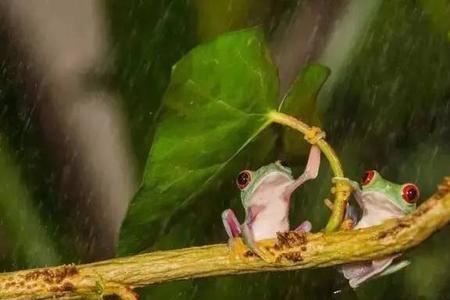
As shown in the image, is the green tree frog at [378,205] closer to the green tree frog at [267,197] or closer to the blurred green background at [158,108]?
the green tree frog at [267,197]

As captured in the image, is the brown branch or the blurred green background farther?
the blurred green background

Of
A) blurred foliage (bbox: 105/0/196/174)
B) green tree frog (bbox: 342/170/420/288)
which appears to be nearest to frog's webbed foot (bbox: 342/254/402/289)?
green tree frog (bbox: 342/170/420/288)

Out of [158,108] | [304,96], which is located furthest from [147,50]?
[304,96]

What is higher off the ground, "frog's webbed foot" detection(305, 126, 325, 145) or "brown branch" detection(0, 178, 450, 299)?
"frog's webbed foot" detection(305, 126, 325, 145)

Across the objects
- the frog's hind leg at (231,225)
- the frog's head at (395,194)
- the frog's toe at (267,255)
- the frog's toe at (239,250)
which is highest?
the frog's hind leg at (231,225)

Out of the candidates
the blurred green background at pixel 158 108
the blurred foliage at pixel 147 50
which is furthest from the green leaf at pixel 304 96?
the blurred foliage at pixel 147 50

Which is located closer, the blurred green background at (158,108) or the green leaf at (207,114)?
the green leaf at (207,114)

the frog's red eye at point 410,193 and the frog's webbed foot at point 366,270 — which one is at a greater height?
the frog's red eye at point 410,193

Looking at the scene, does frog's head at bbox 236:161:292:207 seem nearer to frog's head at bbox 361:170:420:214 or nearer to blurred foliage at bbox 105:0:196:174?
frog's head at bbox 361:170:420:214
